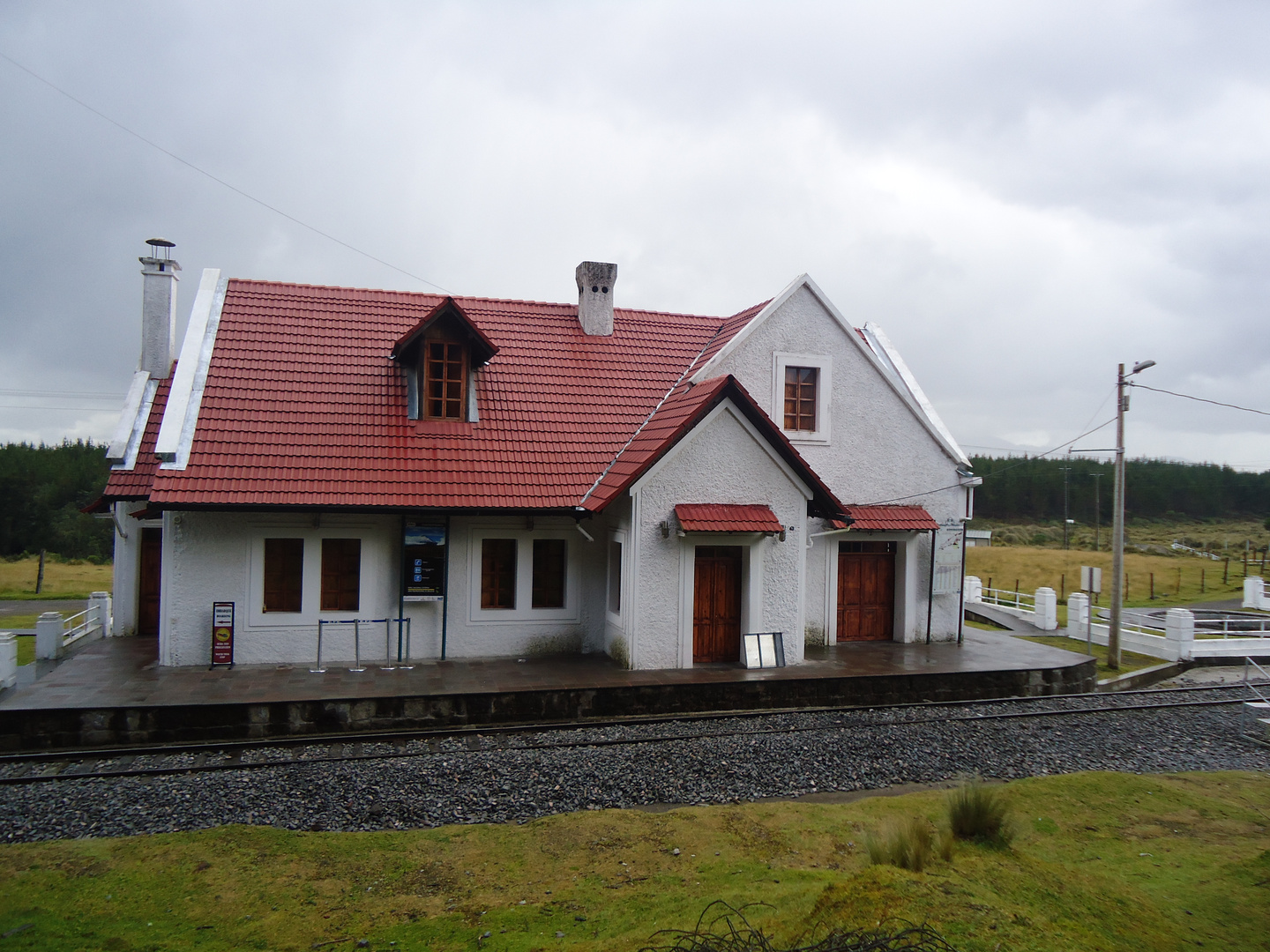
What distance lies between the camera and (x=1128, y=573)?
4069 centimetres

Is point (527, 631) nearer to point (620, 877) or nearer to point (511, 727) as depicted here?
point (511, 727)

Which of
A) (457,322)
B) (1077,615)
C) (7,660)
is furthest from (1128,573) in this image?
(7,660)

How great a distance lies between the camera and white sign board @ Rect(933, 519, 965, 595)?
17.4 meters


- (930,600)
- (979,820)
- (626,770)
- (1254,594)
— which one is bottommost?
(626,770)

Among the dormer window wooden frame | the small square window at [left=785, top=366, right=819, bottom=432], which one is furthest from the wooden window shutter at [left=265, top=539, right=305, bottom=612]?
the small square window at [left=785, top=366, right=819, bottom=432]

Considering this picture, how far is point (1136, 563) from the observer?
44906mm

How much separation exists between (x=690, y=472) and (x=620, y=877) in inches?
333

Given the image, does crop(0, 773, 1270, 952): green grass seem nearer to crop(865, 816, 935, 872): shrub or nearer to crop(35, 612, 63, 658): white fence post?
crop(865, 816, 935, 872): shrub

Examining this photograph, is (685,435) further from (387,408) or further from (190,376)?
(190,376)

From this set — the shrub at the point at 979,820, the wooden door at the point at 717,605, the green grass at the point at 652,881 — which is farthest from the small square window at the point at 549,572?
the shrub at the point at 979,820

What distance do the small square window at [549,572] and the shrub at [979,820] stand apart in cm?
972

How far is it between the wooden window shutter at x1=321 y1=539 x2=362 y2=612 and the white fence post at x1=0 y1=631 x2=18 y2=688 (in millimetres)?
4353

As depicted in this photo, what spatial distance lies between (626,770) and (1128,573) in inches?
1538

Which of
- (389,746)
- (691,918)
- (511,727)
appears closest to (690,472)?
(511,727)
